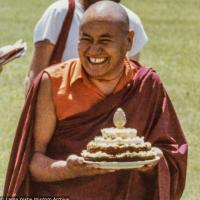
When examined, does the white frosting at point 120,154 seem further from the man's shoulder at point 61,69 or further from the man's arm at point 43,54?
the man's arm at point 43,54

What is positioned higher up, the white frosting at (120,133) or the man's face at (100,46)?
the man's face at (100,46)

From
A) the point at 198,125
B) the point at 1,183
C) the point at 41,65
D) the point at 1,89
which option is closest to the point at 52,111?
the point at 41,65

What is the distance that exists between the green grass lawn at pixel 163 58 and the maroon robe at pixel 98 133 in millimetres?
3755

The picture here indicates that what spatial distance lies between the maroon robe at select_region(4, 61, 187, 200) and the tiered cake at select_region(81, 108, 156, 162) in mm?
305

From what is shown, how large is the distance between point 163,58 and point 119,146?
12.0 meters

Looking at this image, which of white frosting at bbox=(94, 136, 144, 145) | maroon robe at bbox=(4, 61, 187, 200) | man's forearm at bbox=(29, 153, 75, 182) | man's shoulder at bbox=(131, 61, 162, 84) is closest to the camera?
white frosting at bbox=(94, 136, 144, 145)

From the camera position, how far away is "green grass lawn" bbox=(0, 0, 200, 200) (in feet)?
41.7

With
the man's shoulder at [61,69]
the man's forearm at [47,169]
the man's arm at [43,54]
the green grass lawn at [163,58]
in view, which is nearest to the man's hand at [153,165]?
the man's forearm at [47,169]

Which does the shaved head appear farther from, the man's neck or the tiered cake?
the tiered cake

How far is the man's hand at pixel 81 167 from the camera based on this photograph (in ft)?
19.6

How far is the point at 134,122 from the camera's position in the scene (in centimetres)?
645

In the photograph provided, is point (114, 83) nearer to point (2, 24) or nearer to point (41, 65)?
point (41, 65)

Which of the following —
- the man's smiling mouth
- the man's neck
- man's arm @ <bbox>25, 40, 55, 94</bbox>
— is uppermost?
the man's smiling mouth

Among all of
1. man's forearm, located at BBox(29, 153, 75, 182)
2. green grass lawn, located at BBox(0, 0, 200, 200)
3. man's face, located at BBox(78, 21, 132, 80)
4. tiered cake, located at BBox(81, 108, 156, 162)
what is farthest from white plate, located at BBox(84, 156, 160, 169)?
green grass lawn, located at BBox(0, 0, 200, 200)
